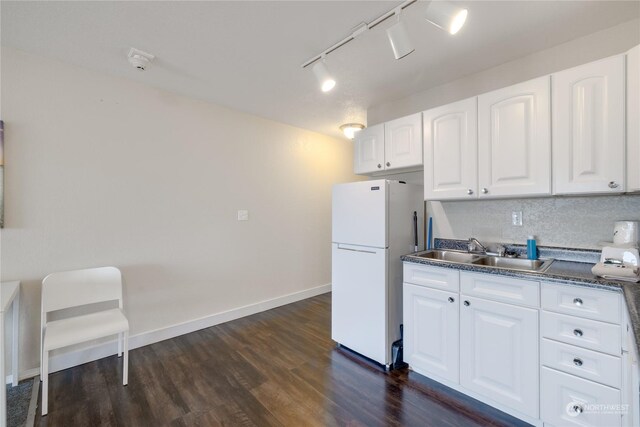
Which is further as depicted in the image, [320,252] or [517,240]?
[320,252]

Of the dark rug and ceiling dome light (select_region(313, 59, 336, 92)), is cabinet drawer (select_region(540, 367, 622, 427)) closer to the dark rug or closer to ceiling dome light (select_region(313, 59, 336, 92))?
ceiling dome light (select_region(313, 59, 336, 92))

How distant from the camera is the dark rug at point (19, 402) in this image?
1653 millimetres

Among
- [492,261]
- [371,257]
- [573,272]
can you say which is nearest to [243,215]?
[371,257]

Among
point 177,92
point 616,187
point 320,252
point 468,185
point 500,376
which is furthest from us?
point 320,252

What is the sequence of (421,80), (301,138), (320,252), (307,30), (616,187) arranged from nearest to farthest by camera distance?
(616,187), (307,30), (421,80), (301,138), (320,252)

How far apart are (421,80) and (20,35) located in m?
2.97

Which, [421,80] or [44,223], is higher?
[421,80]

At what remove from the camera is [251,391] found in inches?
76.7

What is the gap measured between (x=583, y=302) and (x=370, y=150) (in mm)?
1871

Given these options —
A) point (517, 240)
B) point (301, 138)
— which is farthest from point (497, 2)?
point (301, 138)

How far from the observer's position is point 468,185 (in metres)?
2.03

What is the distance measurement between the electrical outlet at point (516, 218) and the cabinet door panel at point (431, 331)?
31.8 inches

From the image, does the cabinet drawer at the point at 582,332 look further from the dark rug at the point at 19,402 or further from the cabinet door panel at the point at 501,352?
the dark rug at the point at 19,402

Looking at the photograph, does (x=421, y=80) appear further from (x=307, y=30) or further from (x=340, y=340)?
(x=340, y=340)
